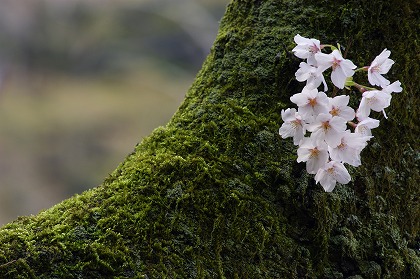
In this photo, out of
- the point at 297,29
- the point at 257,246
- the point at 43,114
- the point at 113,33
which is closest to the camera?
the point at 257,246

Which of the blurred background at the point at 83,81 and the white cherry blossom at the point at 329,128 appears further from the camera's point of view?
the blurred background at the point at 83,81

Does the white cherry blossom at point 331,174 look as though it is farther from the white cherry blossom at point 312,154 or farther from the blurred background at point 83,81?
the blurred background at point 83,81

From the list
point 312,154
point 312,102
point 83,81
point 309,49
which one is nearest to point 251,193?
point 312,154

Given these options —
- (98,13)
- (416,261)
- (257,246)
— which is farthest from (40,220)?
(98,13)

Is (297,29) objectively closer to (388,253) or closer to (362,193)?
(362,193)

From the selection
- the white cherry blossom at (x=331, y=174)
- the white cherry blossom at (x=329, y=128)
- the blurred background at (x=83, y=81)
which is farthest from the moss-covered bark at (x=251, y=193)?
the blurred background at (x=83, y=81)

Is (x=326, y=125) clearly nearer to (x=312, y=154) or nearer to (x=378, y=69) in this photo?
(x=312, y=154)
